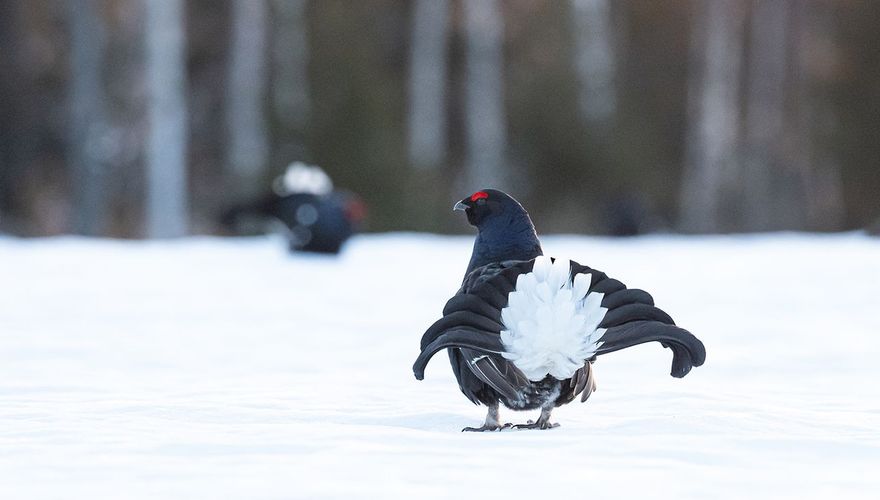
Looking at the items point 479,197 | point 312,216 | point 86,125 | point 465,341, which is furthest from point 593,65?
point 465,341

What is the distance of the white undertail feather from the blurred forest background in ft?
36.1

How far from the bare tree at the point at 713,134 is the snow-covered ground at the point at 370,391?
52.8 ft

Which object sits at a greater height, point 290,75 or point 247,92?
point 290,75

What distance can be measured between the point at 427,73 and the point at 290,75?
3337 millimetres

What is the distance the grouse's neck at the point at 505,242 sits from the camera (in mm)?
3822

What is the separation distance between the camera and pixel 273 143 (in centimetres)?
1928

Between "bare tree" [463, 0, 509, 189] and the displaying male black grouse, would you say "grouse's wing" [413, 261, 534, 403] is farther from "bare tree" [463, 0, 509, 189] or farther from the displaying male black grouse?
"bare tree" [463, 0, 509, 189]

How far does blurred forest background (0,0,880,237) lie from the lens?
18.2 m

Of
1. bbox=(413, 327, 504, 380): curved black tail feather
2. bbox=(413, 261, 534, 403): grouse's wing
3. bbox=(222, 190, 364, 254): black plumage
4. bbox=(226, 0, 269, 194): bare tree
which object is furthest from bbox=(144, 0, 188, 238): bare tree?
bbox=(413, 327, 504, 380): curved black tail feather

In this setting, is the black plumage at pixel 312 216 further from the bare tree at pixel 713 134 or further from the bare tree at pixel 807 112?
the bare tree at pixel 807 112

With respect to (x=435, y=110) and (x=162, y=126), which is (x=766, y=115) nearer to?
(x=435, y=110)

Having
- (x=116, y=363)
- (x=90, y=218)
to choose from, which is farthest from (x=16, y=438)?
(x=90, y=218)

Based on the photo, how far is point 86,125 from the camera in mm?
17797

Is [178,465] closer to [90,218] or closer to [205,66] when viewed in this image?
[90,218]
